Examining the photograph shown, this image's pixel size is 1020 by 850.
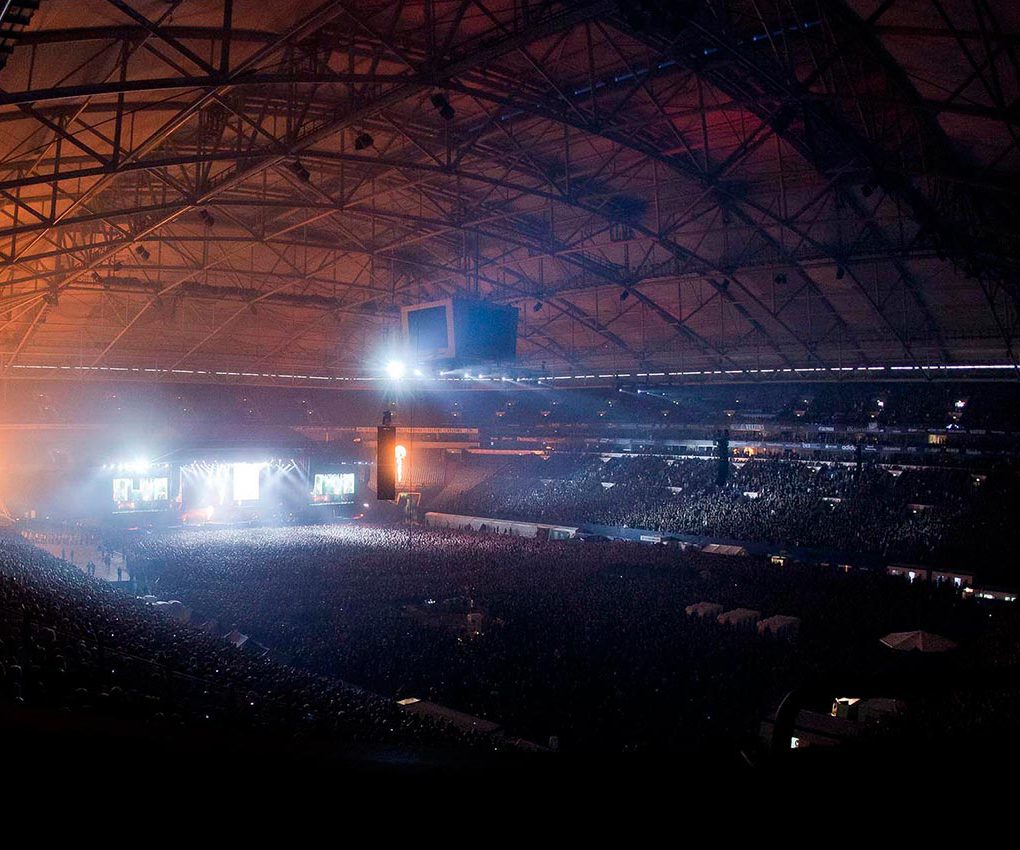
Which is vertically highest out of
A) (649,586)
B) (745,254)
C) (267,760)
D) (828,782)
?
(745,254)

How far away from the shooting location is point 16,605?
428 inches

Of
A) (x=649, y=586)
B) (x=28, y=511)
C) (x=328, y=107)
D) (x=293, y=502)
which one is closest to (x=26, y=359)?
(x=28, y=511)

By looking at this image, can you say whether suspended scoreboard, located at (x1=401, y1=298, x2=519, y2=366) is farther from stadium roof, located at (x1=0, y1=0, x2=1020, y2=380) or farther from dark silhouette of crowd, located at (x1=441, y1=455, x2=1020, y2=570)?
dark silhouette of crowd, located at (x1=441, y1=455, x2=1020, y2=570)

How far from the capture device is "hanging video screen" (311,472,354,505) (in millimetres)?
39438

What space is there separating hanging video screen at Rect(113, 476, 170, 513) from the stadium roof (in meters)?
5.79

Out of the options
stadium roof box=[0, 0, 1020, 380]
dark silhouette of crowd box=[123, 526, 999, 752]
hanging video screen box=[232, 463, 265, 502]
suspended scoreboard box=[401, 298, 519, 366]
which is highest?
stadium roof box=[0, 0, 1020, 380]

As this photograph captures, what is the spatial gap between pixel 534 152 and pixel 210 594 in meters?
13.8

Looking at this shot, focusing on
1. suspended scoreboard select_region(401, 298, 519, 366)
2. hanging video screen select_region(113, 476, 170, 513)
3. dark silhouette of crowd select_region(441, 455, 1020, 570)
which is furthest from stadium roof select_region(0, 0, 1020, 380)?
hanging video screen select_region(113, 476, 170, 513)

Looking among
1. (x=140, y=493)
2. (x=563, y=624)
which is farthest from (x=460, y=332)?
(x=140, y=493)

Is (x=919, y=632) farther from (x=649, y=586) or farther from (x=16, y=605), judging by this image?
(x=16, y=605)

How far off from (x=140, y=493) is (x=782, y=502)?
28653mm

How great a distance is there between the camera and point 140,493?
111 ft

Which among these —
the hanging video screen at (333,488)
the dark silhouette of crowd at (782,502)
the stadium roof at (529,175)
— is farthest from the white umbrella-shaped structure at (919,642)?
the hanging video screen at (333,488)

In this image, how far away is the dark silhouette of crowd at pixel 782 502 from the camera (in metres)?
22.3
